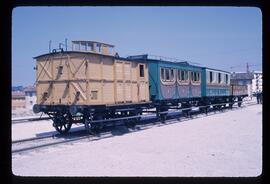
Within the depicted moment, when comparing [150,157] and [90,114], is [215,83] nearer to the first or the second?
[90,114]

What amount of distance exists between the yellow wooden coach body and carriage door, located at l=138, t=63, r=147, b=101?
1.10 metres

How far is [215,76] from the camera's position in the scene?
2628 cm

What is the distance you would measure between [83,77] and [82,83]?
0.27 meters

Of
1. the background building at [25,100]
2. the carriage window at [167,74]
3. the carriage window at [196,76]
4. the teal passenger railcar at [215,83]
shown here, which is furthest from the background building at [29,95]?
the carriage window at [167,74]

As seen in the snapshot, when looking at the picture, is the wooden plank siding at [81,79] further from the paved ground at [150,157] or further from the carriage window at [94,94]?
the paved ground at [150,157]

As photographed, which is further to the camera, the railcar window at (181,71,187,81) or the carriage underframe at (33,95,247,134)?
the railcar window at (181,71,187,81)

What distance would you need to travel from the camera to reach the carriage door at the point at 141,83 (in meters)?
15.6

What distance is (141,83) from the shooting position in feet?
51.6

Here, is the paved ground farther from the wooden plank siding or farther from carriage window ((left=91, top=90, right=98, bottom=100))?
the wooden plank siding

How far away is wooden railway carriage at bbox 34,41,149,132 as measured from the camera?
12.4 m

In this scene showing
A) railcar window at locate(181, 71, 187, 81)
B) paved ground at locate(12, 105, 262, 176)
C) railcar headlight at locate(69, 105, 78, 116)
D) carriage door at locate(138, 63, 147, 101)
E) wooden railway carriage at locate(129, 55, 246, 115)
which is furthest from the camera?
railcar window at locate(181, 71, 187, 81)

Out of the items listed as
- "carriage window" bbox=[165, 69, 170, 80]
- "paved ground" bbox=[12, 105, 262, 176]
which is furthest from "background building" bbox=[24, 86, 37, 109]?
"paved ground" bbox=[12, 105, 262, 176]

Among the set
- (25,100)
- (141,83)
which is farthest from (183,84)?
(25,100)
